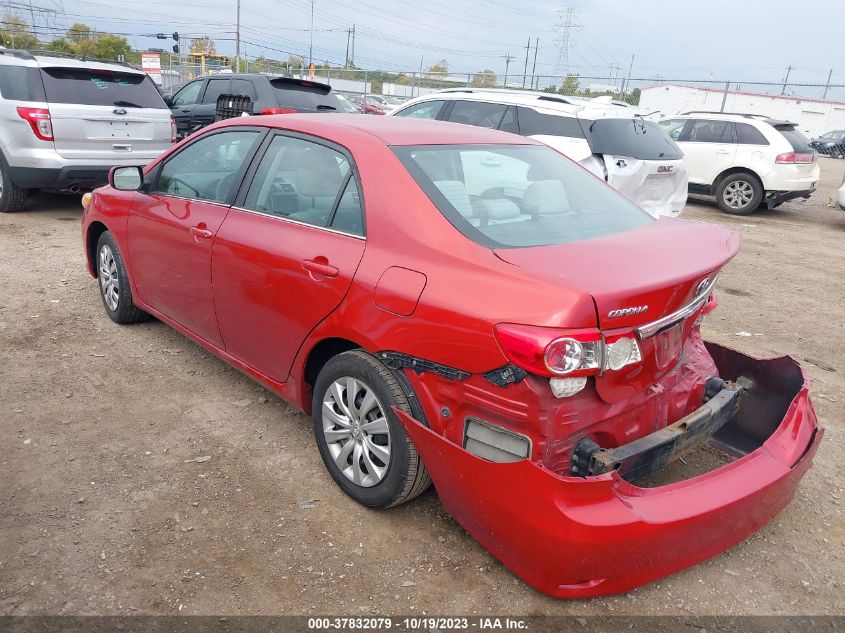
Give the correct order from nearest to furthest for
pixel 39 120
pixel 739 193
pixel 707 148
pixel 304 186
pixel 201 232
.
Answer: pixel 304 186 < pixel 201 232 < pixel 39 120 < pixel 739 193 < pixel 707 148

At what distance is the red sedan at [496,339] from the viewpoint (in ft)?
7.43

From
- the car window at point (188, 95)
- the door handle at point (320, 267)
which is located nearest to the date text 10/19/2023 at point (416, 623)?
the door handle at point (320, 267)

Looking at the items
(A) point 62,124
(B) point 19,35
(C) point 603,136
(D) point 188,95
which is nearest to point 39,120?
(A) point 62,124

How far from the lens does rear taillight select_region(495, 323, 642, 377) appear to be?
2.18m

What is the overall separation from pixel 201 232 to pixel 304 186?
2.56 ft

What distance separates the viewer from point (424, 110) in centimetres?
867

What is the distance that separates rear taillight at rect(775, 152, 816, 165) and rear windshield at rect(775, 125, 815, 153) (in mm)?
78

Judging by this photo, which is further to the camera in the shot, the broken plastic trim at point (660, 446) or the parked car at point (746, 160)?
the parked car at point (746, 160)

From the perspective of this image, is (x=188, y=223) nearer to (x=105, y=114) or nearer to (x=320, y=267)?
(x=320, y=267)

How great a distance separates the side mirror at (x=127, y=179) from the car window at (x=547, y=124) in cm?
446

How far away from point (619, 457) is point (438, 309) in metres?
0.84

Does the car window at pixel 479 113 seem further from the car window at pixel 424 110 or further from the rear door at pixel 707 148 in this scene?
the rear door at pixel 707 148

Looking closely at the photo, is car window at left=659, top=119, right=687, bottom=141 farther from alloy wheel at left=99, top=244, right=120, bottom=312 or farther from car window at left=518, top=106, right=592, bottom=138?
alloy wheel at left=99, top=244, right=120, bottom=312

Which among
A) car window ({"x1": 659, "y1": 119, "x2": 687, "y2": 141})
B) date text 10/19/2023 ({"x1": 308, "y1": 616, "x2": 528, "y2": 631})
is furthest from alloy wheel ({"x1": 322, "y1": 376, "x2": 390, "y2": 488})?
car window ({"x1": 659, "y1": 119, "x2": 687, "y2": 141})
